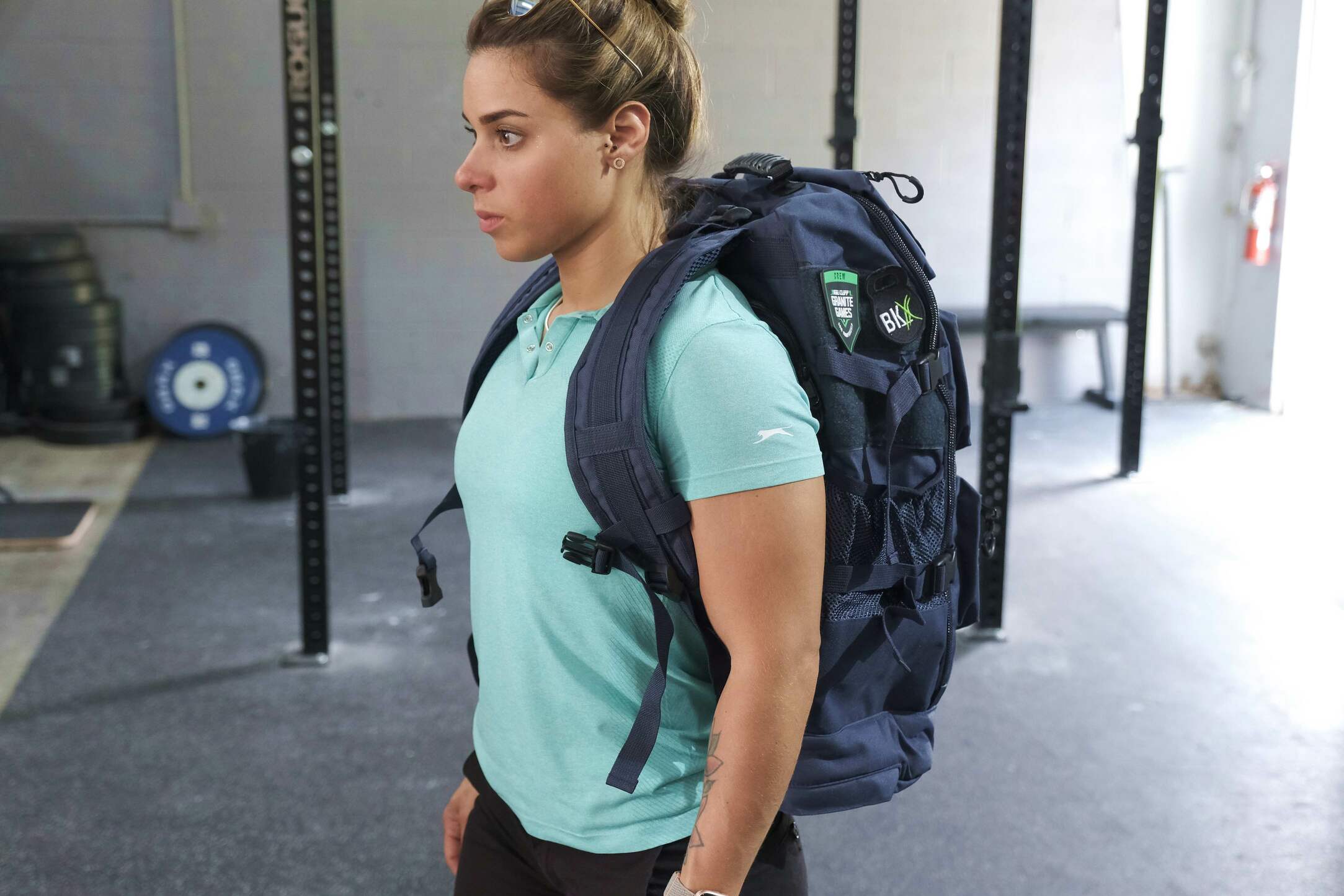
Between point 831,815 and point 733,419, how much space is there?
6.19 feet

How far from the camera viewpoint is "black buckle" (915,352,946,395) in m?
1.06

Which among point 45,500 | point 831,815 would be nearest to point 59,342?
point 45,500

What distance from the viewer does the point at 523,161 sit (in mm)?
1028

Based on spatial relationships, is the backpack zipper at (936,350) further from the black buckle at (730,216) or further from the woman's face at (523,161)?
the woman's face at (523,161)

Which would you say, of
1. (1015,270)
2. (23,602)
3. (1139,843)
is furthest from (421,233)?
(1139,843)

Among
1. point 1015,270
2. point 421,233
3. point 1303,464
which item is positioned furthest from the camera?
point 421,233

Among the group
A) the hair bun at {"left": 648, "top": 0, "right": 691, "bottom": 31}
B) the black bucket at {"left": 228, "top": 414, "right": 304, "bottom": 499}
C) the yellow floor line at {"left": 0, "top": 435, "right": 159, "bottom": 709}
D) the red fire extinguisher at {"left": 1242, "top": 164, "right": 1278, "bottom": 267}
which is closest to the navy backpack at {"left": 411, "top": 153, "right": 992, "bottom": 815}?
the hair bun at {"left": 648, "top": 0, "right": 691, "bottom": 31}

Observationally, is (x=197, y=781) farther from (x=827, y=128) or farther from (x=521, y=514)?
(x=827, y=128)

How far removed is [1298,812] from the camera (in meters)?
2.53

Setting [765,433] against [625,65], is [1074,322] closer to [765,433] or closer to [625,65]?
[625,65]

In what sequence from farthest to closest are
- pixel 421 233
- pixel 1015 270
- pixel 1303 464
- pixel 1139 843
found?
pixel 421 233 < pixel 1303 464 < pixel 1015 270 < pixel 1139 843

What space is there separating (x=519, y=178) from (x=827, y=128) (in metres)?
5.94

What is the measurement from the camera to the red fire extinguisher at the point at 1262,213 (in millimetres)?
6645

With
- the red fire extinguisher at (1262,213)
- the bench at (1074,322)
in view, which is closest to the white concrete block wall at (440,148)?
the bench at (1074,322)
